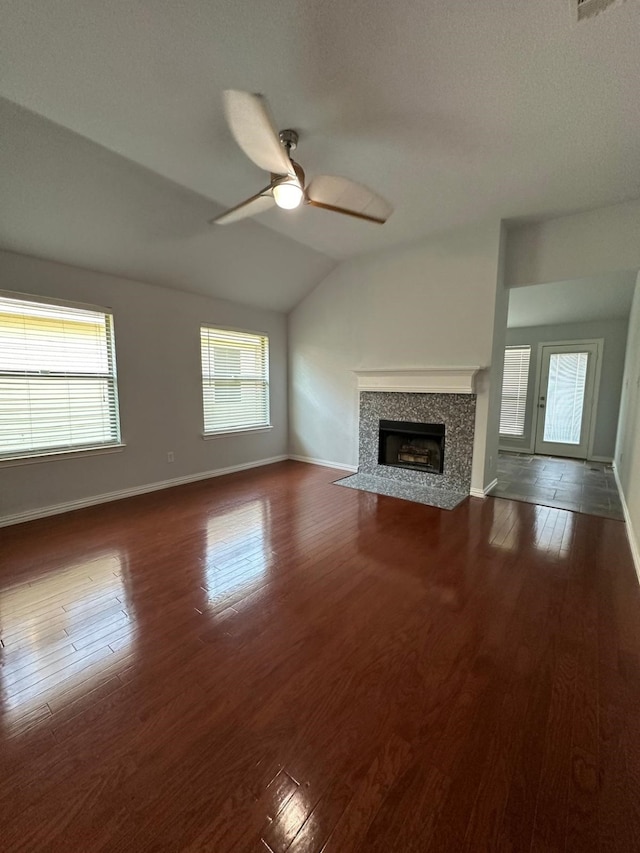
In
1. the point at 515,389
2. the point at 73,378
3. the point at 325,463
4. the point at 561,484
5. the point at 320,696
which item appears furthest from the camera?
the point at 515,389

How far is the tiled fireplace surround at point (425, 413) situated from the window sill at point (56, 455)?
9.33ft

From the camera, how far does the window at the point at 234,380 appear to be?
471 cm

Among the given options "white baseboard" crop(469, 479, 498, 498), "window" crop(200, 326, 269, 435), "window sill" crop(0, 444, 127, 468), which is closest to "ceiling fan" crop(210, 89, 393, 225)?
"window" crop(200, 326, 269, 435)

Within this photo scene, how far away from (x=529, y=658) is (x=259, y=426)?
439cm

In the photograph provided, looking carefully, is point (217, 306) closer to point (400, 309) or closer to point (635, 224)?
point (400, 309)

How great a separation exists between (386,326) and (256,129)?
9.90ft

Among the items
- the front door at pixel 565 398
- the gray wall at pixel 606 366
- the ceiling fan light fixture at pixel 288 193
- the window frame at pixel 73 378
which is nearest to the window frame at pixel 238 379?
the window frame at pixel 73 378

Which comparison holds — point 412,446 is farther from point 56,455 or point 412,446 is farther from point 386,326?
point 56,455

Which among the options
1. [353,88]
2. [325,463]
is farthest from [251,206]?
[325,463]

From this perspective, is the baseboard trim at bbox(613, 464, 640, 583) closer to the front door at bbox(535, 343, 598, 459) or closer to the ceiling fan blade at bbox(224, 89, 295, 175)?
the front door at bbox(535, 343, 598, 459)

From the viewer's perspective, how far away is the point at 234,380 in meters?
5.03

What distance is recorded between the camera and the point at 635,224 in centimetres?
317

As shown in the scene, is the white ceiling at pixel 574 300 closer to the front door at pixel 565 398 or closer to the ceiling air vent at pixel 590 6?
the front door at pixel 565 398

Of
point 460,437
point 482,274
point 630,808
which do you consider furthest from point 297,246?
point 630,808
